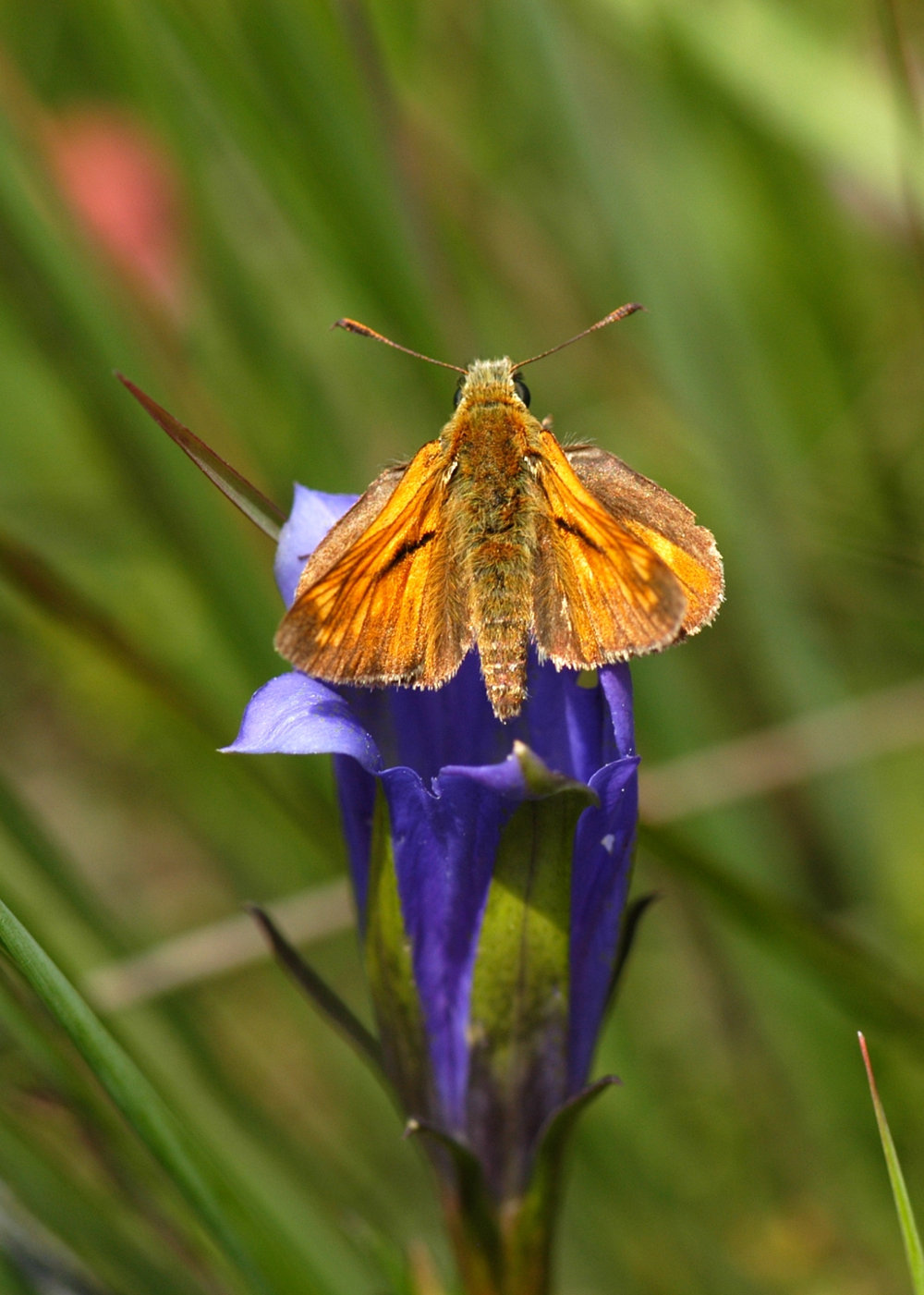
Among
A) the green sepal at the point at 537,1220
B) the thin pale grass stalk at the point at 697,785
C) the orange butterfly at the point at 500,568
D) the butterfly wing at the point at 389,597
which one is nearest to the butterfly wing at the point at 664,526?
the orange butterfly at the point at 500,568

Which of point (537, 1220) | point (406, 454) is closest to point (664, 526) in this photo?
point (406, 454)

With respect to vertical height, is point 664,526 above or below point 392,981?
above

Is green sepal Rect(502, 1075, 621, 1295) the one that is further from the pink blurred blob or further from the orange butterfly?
the pink blurred blob

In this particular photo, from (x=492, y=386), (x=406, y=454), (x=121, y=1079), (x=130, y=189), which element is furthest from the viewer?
(x=130, y=189)

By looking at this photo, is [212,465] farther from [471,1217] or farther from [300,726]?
[471,1217]

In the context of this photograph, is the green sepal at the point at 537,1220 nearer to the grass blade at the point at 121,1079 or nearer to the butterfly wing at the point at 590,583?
the grass blade at the point at 121,1079
